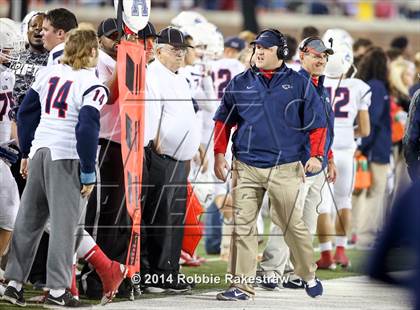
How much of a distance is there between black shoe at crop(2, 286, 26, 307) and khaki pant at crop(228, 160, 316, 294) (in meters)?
1.71

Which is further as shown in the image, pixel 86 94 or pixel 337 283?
pixel 337 283

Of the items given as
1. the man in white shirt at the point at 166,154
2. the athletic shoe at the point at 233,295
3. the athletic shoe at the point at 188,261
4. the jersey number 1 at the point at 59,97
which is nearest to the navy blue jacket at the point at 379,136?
the athletic shoe at the point at 188,261

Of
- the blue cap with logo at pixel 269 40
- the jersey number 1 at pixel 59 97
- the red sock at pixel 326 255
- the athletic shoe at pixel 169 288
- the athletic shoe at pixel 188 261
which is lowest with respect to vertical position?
the athletic shoe at pixel 188 261

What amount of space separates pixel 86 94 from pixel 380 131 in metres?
7.07

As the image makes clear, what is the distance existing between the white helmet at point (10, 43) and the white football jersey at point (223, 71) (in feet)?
13.0

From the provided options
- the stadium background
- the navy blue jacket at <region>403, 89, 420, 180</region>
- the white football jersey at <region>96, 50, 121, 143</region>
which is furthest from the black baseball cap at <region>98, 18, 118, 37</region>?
the stadium background

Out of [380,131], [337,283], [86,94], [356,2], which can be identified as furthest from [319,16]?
[86,94]

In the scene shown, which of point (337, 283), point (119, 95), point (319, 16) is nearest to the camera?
point (119, 95)

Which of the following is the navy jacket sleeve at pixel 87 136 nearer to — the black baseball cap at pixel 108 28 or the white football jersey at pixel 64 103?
the white football jersey at pixel 64 103

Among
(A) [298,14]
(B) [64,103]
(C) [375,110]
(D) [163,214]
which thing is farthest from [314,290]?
(A) [298,14]

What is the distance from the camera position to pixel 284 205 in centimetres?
1016

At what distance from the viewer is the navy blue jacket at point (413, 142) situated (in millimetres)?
9695

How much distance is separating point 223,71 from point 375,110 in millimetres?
2135

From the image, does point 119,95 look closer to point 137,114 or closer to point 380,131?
point 137,114
